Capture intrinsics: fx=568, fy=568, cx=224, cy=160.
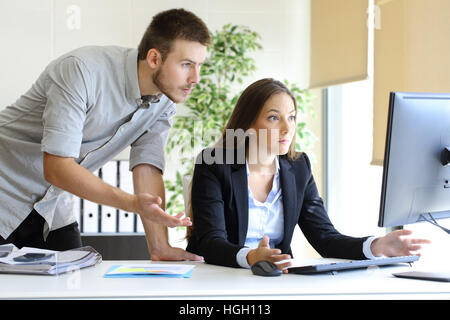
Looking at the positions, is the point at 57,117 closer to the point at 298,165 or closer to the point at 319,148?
the point at 298,165

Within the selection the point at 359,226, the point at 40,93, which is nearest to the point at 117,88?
the point at 40,93

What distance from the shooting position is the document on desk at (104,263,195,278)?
1451 millimetres

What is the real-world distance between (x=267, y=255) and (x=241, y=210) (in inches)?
16.0

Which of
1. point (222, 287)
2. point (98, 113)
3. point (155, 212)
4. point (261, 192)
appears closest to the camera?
point (222, 287)

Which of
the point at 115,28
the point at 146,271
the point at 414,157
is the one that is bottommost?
the point at 146,271

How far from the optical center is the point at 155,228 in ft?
6.18

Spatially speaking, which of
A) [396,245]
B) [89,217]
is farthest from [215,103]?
[396,245]

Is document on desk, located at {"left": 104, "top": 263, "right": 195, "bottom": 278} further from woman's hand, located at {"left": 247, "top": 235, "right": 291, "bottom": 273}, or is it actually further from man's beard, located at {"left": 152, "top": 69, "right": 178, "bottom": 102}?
man's beard, located at {"left": 152, "top": 69, "right": 178, "bottom": 102}

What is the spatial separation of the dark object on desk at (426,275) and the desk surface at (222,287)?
0.02 m

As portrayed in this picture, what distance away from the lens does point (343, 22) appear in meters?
3.80

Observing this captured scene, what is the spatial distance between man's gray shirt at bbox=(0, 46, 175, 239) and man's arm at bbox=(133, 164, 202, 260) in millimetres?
32

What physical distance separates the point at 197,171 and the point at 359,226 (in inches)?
89.5

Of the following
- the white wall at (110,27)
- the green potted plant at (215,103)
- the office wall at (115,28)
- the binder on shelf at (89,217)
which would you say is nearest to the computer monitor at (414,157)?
the binder on shelf at (89,217)

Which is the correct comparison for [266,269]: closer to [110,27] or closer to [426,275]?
[426,275]
